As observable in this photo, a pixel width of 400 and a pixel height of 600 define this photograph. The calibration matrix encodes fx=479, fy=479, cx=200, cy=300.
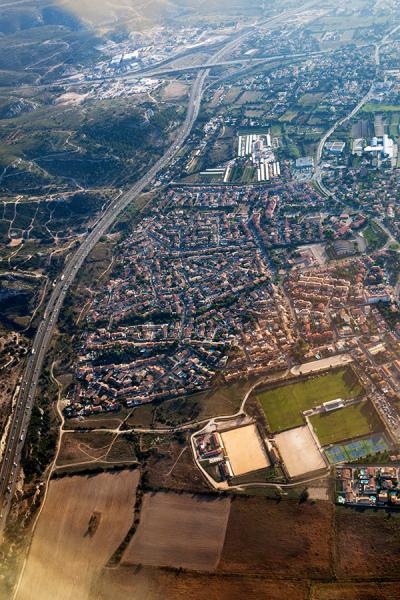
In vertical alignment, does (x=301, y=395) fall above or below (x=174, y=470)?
above

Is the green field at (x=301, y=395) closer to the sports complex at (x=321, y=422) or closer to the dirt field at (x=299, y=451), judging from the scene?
the sports complex at (x=321, y=422)

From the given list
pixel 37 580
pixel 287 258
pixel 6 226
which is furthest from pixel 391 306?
pixel 6 226

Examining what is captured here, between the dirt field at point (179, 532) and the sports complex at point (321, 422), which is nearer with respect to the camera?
the dirt field at point (179, 532)

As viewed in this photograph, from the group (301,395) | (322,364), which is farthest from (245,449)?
(322,364)

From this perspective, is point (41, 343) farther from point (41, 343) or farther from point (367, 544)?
point (367, 544)

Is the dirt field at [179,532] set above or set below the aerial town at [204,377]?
below

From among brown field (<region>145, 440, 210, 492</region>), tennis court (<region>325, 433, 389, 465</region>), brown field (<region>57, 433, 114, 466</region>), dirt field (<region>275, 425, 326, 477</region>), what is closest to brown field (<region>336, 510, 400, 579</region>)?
dirt field (<region>275, 425, 326, 477</region>)

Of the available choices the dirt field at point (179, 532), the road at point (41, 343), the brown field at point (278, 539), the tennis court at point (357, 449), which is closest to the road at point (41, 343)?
the road at point (41, 343)
